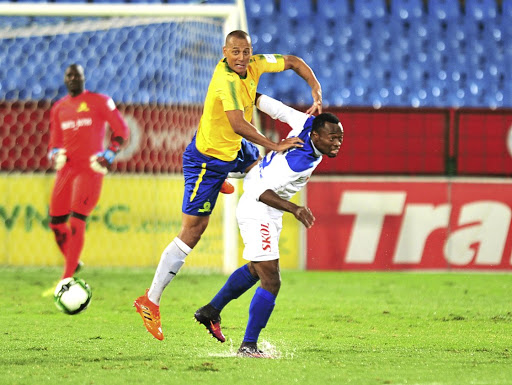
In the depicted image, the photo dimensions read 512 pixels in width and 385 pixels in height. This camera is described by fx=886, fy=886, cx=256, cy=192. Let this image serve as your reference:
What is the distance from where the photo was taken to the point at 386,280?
28.5 ft

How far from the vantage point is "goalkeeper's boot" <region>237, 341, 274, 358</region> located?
4.50 m

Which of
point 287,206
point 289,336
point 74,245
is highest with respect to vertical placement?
point 287,206

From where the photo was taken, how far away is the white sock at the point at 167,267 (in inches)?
203

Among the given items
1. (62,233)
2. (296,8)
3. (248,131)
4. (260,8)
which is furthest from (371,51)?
(248,131)

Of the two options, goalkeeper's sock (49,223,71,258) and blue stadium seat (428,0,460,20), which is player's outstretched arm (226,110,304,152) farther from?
blue stadium seat (428,0,460,20)

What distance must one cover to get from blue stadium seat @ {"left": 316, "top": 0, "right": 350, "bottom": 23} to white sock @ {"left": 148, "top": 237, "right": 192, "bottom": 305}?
6669 millimetres

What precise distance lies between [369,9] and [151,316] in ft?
24.0

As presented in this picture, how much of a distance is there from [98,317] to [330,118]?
2491 millimetres

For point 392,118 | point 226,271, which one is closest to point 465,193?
point 392,118

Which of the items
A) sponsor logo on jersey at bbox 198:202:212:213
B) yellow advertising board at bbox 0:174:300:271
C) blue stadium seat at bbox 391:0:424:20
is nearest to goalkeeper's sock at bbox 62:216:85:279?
yellow advertising board at bbox 0:174:300:271

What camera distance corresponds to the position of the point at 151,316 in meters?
5.04

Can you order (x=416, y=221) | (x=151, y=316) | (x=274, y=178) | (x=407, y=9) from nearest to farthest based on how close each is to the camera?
(x=274, y=178) < (x=151, y=316) < (x=416, y=221) < (x=407, y=9)

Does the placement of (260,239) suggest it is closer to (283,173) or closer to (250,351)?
(283,173)

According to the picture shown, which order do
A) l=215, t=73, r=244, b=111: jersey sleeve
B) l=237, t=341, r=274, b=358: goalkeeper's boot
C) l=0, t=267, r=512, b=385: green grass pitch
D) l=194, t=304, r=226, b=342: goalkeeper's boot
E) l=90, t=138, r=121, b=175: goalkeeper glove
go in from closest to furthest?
1. l=0, t=267, r=512, b=385: green grass pitch
2. l=237, t=341, r=274, b=358: goalkeeper's boot
3. l=215, t=73, r=244, b=111: jersey sleeve
4. l=194, t=304, r=226, b=342: goalkeeper's boot
5. l=90, t=138, r=121, b=175: goalkeeper glove
